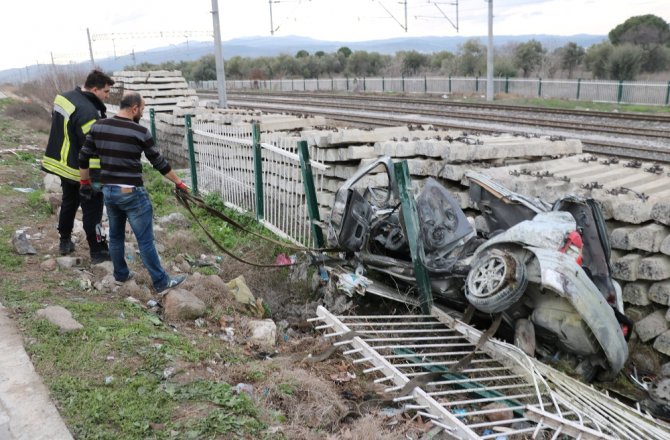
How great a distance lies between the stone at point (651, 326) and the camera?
5.10 meters

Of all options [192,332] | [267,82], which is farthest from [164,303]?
[267,82]

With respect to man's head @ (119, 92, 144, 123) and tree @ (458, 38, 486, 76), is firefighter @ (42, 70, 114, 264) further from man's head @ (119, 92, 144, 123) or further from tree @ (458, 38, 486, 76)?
tree @ (458, 38, 486, 76)

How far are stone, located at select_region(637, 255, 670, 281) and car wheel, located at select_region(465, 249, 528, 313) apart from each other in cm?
137

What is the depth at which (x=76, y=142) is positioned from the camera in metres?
6.35

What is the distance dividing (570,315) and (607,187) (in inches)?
74.7

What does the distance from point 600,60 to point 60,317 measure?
134 ft

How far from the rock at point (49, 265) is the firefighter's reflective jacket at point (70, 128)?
90cm

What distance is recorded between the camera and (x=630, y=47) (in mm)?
36500

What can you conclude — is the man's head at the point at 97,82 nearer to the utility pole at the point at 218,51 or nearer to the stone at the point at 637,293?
the stone at the point at 637,293

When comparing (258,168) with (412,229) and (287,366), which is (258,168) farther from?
(287,366)

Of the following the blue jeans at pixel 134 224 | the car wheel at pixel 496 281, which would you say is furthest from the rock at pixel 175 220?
the car wheel at pixel 496 281

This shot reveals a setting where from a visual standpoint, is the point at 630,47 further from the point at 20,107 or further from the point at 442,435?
the point at 442,435

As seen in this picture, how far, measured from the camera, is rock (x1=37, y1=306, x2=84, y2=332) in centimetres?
455

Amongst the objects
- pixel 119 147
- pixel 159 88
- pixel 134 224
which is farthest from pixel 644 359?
pixel 159 88
